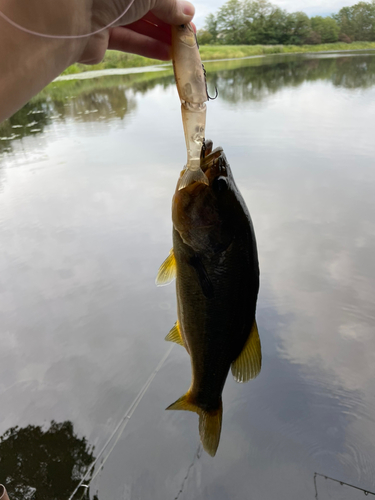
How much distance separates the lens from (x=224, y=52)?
65.3ft

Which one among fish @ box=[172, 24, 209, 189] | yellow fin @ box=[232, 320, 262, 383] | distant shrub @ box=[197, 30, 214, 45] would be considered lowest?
yellow fin @ box=[232, 320, 262, 383]

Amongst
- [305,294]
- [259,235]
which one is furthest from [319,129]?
[305,294]

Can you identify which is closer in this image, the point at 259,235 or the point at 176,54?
the point at 176,54

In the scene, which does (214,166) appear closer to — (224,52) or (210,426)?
(210,426)

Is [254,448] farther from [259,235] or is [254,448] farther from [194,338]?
[259,235]

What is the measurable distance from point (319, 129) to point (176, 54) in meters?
5.06

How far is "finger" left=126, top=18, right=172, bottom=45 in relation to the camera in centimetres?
106

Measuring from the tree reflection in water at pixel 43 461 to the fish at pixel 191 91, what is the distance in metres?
1.39

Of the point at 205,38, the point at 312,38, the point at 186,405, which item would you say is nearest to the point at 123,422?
the point at 186,405

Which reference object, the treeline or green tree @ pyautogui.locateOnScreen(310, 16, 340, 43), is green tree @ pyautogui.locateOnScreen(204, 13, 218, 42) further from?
green tree @ pyautogui.locateOnScreen(310, 16, 340, 43)

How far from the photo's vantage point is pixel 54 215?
11.5ft

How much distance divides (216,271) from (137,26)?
0.78 meters

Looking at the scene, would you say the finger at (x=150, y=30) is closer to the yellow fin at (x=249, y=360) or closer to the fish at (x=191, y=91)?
the fish at (x=191, y=91)

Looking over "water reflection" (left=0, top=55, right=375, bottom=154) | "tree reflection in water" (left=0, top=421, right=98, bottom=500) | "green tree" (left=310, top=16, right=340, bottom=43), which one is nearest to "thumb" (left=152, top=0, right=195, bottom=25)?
"tree reflection in water" (left=0, top=421, right=98, bottom=500)
